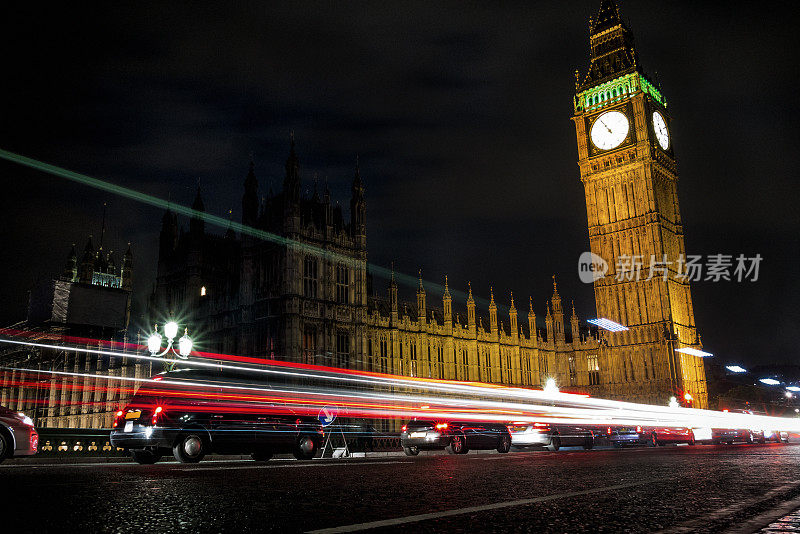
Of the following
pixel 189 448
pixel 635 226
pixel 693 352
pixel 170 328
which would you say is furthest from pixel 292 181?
pixel 693 352

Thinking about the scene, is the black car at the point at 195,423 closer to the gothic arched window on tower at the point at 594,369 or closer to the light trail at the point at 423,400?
the light trail at the point at 423,400

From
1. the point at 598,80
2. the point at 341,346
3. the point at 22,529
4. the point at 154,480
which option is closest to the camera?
the point at 22,529

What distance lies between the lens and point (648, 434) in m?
25.6

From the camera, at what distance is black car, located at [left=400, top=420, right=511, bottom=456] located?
1677cm

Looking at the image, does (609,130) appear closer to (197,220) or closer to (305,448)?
(197,220)

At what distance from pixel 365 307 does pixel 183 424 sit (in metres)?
27.7

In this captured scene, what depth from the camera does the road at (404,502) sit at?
3488mm

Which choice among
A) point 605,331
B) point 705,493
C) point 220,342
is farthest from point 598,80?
point 705,493

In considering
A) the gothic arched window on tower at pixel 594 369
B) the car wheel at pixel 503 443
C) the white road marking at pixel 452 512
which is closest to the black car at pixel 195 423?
the car wheel at pixel 503 443

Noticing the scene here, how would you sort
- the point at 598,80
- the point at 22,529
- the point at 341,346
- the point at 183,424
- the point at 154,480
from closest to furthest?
the point at 22,529 < the point at 154,480 < the point at 183,424 < the point at 341,346 < the point at 598,80

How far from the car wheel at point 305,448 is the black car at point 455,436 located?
159 inches

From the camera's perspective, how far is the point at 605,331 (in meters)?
57.6

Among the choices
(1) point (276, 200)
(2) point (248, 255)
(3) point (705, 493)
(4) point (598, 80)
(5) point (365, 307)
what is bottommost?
(3) point (705, 493)

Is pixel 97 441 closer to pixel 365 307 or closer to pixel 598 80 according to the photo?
pixel 365 307
